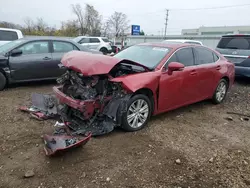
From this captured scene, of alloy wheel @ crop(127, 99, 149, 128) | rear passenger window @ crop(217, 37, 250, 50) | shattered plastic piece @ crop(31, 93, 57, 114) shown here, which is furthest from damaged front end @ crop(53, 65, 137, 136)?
rear passenger window @ crop(217, 37, 250, 50)

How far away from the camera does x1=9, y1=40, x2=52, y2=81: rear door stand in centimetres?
644

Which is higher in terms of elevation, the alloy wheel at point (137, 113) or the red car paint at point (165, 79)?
the red car paint at point (165, 79)

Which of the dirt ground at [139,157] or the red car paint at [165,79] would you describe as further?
the red car paint at [165,79]

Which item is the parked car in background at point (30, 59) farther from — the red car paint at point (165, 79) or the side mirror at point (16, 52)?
the red car paint at point (165, 79)

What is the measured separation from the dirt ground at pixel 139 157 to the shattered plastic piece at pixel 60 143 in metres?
0.13

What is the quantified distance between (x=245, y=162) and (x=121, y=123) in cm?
194

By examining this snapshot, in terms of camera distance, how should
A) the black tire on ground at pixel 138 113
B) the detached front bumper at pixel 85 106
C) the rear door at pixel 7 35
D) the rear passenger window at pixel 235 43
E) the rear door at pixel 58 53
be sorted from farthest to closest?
the rear door at pixel 7 35 < the rear passenger window at pixel 235 43 < the rear door at pixel 58 53 < the black tire on ground at pixel 138 113 < the detached front bumper at pixel 85 106

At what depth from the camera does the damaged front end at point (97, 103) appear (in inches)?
152

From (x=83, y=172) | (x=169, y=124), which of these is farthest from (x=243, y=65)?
(x=83, y=172)

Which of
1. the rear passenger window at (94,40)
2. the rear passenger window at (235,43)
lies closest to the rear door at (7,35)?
the rear passenger window at (235,43)

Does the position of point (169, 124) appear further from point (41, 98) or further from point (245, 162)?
point (41, 98)

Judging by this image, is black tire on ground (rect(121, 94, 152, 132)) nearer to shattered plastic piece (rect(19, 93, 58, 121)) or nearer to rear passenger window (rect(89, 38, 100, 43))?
shattered plastic piece (rect(19, 93, 58, 121))

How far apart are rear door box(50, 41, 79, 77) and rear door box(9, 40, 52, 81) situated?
128 millimetres

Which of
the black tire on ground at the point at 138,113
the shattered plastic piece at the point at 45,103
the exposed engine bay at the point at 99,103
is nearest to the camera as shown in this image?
the exposed engine bay at the point at 99,103
